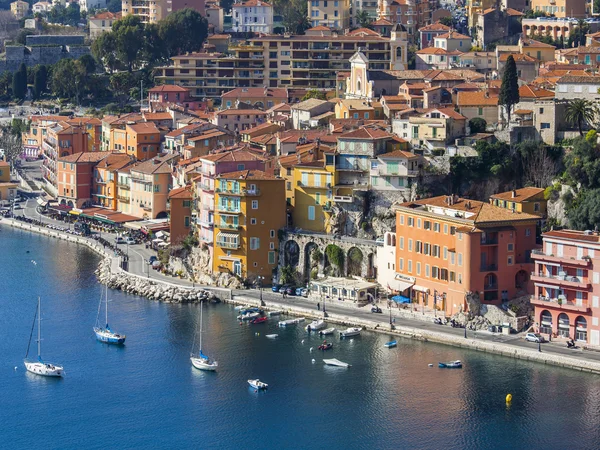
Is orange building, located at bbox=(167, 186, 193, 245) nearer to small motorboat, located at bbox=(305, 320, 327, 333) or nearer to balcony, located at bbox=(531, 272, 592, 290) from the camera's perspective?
small motorboat, located at bbox=(305, 320, 327, 333)

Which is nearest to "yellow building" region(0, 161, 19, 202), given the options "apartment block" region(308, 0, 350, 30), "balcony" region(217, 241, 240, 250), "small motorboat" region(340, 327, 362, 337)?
"apartment block" region(308, 0, 350, 30)

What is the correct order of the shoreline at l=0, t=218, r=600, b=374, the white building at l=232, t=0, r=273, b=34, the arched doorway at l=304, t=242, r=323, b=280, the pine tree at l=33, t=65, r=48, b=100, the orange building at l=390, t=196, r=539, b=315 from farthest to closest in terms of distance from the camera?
the white building at l=232, t=0, r=273, b=34
the pine tree at l=33, t=65, r=48, b=100
the arched doorway at l=304, t=242, r=323, b=280
the orange building at l=390, t=196, r=539, b=315
the shoreline at l=0, t=218, r=600, b=374

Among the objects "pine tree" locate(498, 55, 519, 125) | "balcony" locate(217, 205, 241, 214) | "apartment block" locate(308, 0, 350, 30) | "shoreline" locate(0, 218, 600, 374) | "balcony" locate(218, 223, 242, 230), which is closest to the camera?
"shoreline" locate(0, 218, 600, 374)

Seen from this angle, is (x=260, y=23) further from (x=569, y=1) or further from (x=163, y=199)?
(x=163, y=199)

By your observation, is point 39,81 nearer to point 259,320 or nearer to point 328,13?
point 328,13

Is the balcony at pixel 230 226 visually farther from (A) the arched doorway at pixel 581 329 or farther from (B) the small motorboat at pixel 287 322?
(A) the arched doorway at pixel 581 329

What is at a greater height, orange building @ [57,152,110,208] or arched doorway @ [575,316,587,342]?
orange building @ [57,152,110,208]

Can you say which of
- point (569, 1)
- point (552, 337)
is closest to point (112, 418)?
point (552, 337)

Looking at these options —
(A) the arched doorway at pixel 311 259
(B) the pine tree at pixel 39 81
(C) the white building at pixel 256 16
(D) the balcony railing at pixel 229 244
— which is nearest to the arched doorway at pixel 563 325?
(A) the arched doorway at pixel 311 259
